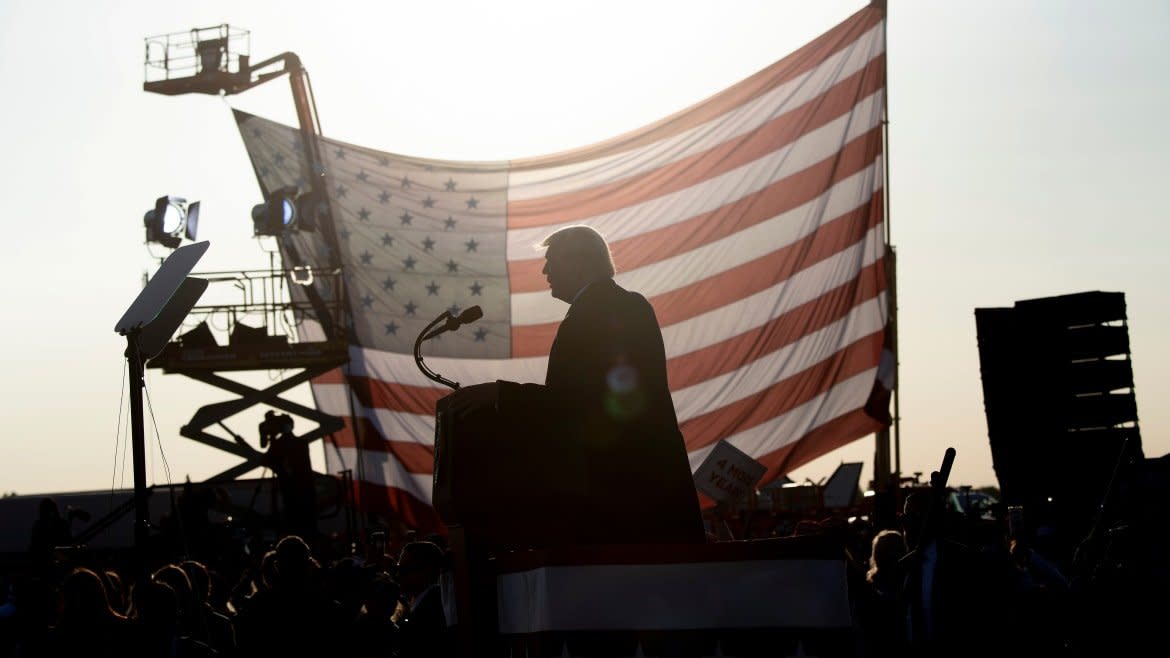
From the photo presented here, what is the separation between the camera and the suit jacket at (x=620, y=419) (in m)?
4.83

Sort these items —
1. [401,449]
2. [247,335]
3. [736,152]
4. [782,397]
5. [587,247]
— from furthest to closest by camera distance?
[247,335]
[401,449]
[736,152]
[782,397]
[587,247]

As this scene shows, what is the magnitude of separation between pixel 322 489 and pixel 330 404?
245 cm

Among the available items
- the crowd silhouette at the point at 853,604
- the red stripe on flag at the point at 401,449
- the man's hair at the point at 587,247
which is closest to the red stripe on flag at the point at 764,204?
the red stripe on flag at the point at 401,449

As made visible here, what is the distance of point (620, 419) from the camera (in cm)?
496

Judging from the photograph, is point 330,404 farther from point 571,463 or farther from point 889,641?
point 571,463

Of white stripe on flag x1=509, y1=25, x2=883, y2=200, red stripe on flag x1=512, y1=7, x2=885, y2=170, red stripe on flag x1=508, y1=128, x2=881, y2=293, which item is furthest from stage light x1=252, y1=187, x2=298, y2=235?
red stripe on flag x1=508, y1=128, x2=881, y2=293

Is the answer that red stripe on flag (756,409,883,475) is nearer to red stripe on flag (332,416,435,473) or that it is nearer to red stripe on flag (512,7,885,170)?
red stripe on flag (512,7,885,170)

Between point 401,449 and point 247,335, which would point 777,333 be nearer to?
point 401,449

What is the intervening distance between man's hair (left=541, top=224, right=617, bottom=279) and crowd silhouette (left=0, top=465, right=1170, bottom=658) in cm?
118

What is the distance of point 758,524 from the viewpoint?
1530cm

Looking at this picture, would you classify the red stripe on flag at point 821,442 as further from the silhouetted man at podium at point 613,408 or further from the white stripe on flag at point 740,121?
the silhouetted man at podium at point 613,408

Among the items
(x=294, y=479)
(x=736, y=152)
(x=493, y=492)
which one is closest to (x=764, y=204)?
(x=736, y=152)

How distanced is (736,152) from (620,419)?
1255 cm

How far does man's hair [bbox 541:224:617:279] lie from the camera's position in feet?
17.4
